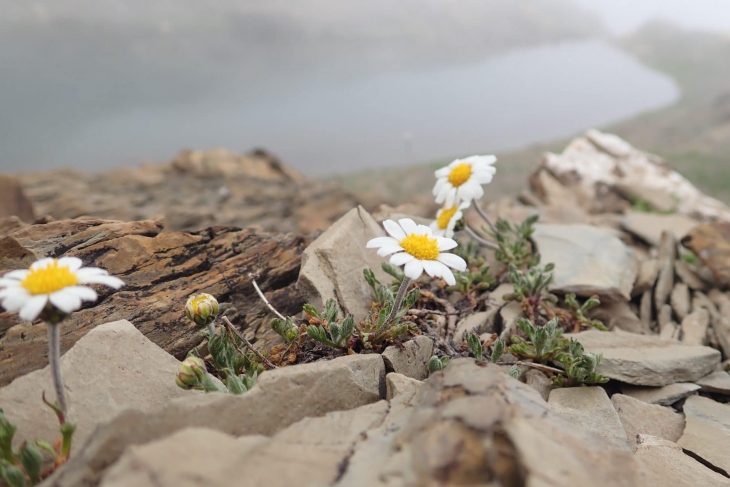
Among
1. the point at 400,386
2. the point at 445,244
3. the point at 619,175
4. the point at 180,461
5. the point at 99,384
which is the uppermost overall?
the point at 445,244

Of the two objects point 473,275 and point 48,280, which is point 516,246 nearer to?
point 473,275

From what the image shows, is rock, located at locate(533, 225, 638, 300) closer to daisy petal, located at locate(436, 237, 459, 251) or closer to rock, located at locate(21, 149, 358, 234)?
daisy petal, located at locate(436, 237, 459, 251)

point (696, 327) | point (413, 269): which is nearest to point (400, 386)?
point (413, 269)

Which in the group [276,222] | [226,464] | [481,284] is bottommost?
[276,222]

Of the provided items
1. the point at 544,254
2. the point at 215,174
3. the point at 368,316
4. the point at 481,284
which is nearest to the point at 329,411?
the point at 368,316

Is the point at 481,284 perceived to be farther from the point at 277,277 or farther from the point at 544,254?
the point at 277,277
